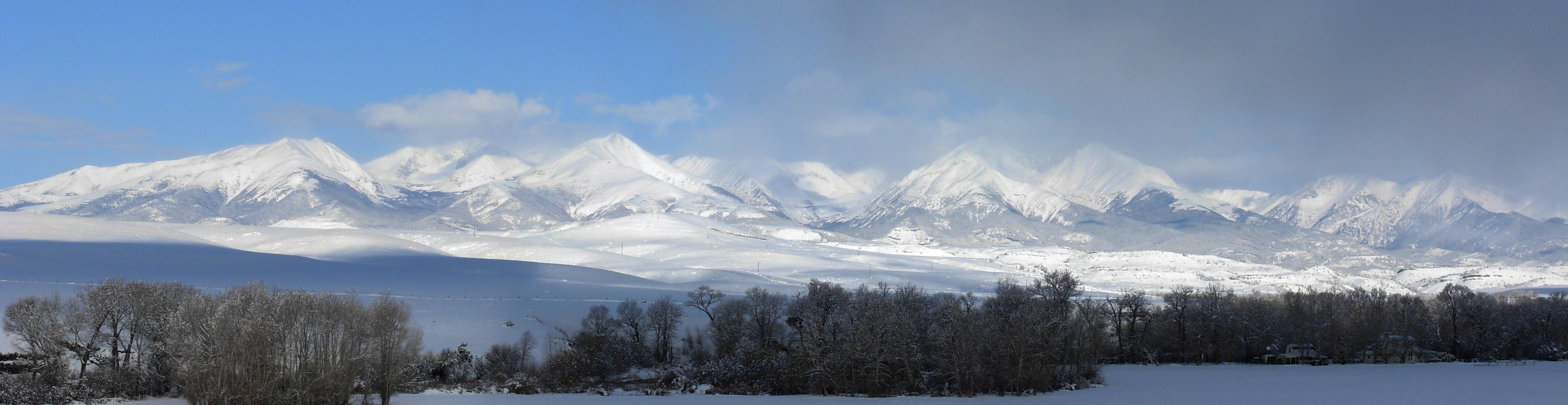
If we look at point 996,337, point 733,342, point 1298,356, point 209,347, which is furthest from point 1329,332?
point 209,347

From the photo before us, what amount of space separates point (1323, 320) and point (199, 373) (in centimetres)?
9892

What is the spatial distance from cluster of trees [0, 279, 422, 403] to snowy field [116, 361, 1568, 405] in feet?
8.90

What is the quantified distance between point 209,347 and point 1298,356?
9410 cm

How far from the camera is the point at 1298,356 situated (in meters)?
95.8

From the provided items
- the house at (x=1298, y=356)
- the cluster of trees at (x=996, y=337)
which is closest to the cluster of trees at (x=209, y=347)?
the cluster of trees at (x=996, y=337)

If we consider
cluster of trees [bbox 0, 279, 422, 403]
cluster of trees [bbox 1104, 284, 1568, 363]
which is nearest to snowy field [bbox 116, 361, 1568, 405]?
cluster of trees [bbox 0, 279, 422, 403]

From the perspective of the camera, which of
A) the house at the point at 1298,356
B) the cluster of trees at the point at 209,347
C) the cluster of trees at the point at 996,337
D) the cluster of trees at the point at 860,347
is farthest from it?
the house at the point at 1298,356

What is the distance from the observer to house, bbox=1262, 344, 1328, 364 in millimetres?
94625

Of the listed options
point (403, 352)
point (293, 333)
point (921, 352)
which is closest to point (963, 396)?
point (921, 352)

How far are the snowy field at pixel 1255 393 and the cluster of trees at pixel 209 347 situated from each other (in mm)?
2714

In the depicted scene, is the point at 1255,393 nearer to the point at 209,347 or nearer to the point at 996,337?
the point at 996,337

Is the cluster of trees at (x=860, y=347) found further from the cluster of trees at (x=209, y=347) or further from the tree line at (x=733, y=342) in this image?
the cluster of trees at (x=209, y=347)

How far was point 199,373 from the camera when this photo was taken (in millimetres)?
50875

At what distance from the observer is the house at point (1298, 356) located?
94.6 metres
